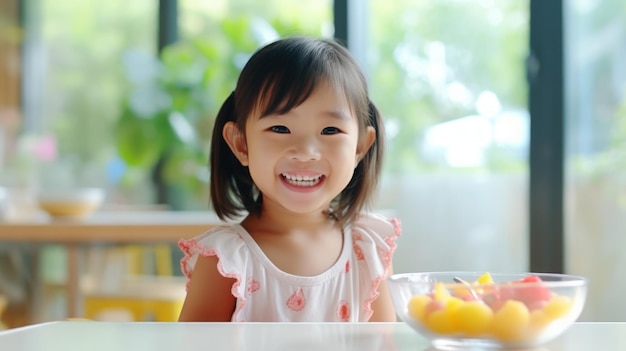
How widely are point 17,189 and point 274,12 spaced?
1.44 m

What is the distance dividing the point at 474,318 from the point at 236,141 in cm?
65

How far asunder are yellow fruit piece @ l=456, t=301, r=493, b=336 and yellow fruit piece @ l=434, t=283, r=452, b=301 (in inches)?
0.9

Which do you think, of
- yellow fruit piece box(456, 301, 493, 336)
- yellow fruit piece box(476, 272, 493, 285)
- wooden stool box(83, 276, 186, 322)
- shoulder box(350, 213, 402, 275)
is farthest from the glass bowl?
yellow fruit piece box(456, 301, 493, 336)

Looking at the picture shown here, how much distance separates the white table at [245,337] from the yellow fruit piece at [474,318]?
0.04 metres

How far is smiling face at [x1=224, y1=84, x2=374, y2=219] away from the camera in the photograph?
1.17m

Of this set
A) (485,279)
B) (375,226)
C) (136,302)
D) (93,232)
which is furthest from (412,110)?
(485,279)

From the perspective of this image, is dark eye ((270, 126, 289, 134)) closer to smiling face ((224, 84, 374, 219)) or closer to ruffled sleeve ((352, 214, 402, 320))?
smiling face ((224, 84, 374, 219))

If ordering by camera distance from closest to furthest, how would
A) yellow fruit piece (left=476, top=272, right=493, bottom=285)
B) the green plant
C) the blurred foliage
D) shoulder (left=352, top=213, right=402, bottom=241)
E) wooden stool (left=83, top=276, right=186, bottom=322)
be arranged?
yellow fruit piece (left=476, top=272, right=493, bottom=285), shoulder (left=352, top=213, right=402, bottom=241), wooden stool (left=83, top=276, right=186, bottom=322), the blurred foliage, the green plant

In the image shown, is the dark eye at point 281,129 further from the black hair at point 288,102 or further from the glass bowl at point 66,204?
the glass bowl at point 66,204

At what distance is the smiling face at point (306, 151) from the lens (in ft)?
3.84

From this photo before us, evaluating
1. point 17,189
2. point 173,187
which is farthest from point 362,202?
point 173,187

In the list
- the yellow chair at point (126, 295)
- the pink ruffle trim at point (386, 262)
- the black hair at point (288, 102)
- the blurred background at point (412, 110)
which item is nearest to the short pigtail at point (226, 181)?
the black hair at point (288, 102)

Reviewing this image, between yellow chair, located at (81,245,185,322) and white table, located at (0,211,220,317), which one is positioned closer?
white table, located at (0,211,220,317)

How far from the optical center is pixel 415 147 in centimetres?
349
